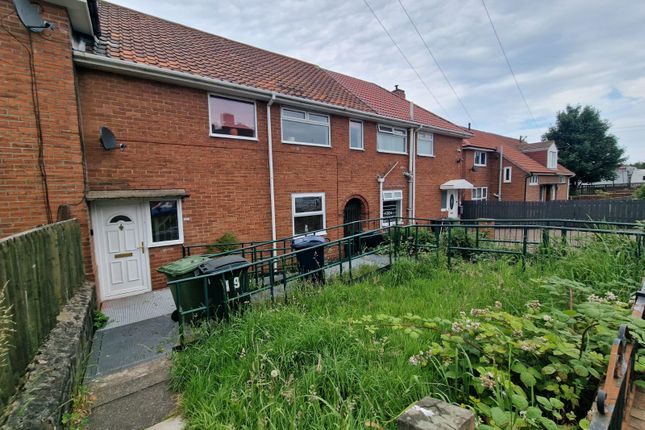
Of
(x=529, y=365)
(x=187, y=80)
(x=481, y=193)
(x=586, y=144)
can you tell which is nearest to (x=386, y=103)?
(x=187, y=80)

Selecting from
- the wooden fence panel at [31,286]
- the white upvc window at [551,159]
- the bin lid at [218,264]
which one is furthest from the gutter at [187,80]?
the white upvc window at [551,159]

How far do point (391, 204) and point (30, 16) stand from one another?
1139 centimetres

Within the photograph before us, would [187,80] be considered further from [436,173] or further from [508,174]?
[508,174]

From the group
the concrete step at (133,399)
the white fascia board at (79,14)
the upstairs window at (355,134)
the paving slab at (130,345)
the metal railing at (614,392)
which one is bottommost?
the paving slab at (130,345)

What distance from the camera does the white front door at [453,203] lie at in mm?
16033

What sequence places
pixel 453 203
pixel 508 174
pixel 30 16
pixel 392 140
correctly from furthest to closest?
pixel 508 174 → pixel 453 203 → pixel 392 140 → pixel 30 16

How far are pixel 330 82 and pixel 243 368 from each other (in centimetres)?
1193

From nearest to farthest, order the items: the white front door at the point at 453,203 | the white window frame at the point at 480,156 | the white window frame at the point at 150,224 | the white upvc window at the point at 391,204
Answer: the white window frame at the point at 150,224 → the white upvc window at the point at 391,204 → the white front door at the point at 453,203 → the white window frame at the point at 480,156

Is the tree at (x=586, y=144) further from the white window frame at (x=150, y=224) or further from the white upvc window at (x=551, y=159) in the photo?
the white window frame at (x=150, y=224)

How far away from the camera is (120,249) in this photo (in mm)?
6359

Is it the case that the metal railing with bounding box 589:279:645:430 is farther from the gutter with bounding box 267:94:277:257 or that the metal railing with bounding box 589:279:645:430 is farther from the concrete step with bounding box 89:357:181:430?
the gutter with bounding box 267:94:277:257

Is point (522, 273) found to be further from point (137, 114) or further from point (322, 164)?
point (137, 114)

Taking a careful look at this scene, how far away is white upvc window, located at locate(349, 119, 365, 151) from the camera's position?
11.0 metres

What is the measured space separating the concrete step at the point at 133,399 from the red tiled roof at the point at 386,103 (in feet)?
37.0
